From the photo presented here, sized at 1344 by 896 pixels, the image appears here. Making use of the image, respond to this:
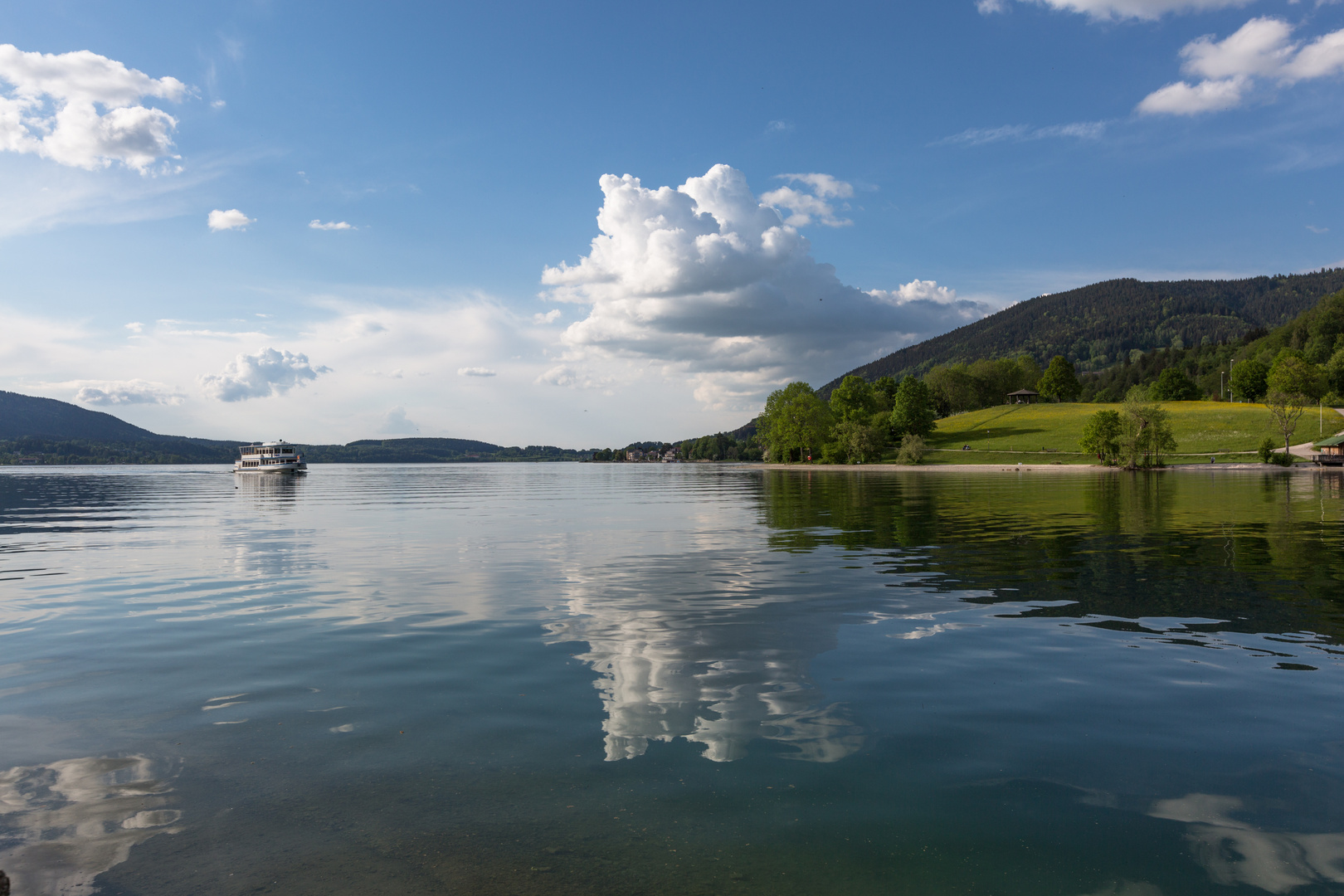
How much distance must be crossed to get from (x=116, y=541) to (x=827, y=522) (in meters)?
31.9

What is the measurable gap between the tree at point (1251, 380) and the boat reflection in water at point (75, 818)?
217433 mm

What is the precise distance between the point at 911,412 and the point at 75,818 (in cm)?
17516

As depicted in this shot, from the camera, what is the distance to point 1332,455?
4097 inches

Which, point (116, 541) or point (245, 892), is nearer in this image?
point (245, 892)

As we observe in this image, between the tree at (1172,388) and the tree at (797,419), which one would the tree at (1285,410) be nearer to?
the tree at (1172,388)

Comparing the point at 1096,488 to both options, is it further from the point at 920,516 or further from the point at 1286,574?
the point at 1286,574

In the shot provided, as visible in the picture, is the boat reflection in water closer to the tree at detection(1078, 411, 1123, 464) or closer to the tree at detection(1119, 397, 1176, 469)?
the tree at detection(1119, 397, 1176, 469)

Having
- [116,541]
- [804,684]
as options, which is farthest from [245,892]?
[116,541]

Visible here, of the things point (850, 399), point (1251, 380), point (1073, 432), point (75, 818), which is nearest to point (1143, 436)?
point (1073, 432)

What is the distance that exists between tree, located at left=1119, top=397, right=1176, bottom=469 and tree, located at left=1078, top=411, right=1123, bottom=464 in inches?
125

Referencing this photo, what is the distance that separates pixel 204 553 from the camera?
27.1 m

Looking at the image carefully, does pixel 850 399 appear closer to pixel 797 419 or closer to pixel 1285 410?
pixel 797 419

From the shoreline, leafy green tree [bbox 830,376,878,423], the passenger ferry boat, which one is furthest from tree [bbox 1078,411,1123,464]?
the passenger ferry boat

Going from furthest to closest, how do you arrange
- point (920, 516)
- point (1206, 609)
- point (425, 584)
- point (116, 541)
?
point (920, 516)
point (116, 541)
point (425, 584)
point (1206, 609)
